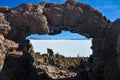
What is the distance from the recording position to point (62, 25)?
104ft

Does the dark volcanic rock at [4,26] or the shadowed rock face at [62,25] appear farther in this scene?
the dark volcanic rock at [4,26]

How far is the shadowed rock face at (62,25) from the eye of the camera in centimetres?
2967

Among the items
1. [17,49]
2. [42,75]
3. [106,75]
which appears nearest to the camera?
[106,75]

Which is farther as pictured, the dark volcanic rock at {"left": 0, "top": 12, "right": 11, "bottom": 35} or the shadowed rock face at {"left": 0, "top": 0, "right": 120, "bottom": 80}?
the dark volcanic rock at {"left": 0, "top": 12, "right": 11, "bottom": 35}

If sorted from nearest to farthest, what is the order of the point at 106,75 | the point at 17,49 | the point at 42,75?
the point at 106,75, the point at 17,49, the point at 42,75

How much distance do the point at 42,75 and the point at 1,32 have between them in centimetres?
798

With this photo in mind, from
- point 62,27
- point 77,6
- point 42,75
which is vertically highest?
point 77,6

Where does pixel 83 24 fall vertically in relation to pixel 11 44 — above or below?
above

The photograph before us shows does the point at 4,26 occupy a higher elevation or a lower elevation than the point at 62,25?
lower

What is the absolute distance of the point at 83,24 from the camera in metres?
31.8

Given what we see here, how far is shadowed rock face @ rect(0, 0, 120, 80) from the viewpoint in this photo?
1168 inches

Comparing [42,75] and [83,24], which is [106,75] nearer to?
[83,24]

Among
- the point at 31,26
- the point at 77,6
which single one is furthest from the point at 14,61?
the point at 77,6

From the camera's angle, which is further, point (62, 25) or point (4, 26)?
point (62, 25)
